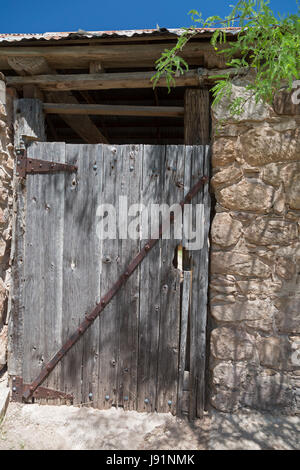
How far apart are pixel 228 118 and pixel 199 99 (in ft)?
1.27

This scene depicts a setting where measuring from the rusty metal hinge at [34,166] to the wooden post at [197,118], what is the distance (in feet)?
2.96

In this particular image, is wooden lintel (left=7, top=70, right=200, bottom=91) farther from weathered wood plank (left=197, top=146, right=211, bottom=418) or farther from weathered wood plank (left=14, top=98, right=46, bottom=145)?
weathered wood plank (left=197, top=146, right=211, bottom=418)

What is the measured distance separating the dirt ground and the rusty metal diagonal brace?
20 cm

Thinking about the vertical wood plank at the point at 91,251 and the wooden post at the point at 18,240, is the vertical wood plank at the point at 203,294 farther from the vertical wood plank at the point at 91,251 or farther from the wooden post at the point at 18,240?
the wooden post at the point at 18,240

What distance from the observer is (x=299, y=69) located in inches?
73.9

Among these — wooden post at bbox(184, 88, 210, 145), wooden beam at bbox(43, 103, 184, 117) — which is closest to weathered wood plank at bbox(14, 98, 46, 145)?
wooden beam at bbox(43, 103, 184, 117)

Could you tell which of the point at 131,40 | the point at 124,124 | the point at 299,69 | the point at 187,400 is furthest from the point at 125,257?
the point at 124,124

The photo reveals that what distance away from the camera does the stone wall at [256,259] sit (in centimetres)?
200

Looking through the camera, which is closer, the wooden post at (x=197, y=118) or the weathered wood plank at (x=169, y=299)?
the weathered wood plank at (x=169, y=299)

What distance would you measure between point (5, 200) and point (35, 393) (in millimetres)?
1448

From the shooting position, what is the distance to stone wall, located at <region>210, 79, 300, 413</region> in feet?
6.56

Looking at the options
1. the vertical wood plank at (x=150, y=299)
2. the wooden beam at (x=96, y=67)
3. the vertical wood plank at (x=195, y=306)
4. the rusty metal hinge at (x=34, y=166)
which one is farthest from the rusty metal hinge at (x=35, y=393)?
the wooden beam at (x=96, y=67)

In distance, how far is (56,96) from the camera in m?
2.57
